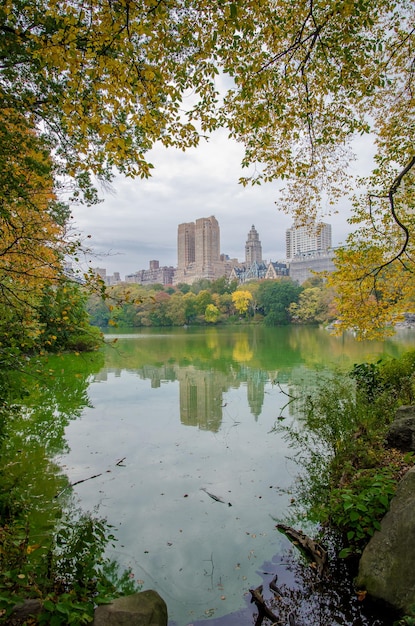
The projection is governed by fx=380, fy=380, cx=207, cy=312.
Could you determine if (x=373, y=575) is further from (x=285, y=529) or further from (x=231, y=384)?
(x=231, y=384)

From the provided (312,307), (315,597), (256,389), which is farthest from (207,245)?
(315,597)

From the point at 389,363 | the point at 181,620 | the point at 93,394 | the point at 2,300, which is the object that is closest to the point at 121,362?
the point at 93,394

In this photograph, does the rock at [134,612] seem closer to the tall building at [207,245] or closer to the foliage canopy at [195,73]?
the foliage canopy at [195,73]

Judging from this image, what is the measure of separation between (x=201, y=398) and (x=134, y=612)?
6844 mm

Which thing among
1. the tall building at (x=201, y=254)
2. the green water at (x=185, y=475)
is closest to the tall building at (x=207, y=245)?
the tall building at (x=201, y=254)

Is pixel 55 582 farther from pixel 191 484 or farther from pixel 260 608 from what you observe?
pixel 191 484

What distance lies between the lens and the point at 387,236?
6715mm

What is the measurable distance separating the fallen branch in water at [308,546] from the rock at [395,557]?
0.30 m

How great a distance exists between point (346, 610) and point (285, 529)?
0.96m

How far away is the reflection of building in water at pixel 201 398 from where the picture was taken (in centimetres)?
708

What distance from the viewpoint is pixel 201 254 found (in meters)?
107

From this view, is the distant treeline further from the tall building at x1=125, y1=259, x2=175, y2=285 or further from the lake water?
the tall building at x1=125, y1=259, x2=175, y2=285

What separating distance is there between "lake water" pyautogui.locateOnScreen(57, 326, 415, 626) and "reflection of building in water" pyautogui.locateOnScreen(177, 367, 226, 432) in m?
0.03

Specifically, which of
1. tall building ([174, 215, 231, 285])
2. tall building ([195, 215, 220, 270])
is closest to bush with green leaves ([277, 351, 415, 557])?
tall building ([174, 215, 231, 285])
